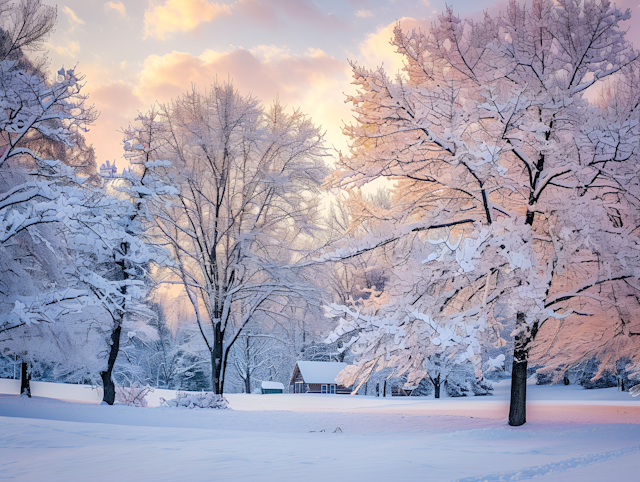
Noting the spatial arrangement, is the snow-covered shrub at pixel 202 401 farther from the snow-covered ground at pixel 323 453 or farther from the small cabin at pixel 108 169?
the small cabin at pixel 108 169

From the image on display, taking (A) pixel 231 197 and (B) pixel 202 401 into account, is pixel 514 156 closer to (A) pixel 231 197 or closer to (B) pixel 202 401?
(A) pixel 231 197

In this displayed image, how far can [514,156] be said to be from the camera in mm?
11375

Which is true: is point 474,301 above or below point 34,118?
below

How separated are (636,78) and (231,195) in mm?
13606

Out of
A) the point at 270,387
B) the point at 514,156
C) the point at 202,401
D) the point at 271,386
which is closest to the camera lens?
the point at 514,156

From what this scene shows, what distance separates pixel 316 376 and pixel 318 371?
0.64m

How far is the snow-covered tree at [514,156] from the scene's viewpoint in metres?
8.85

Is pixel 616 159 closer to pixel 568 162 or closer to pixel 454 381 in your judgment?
pixel 568 162

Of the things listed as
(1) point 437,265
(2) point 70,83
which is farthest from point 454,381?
(2) point 70,83

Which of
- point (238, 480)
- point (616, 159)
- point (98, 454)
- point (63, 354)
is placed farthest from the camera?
point (63, 354)

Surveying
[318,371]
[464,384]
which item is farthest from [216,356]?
[464,384]

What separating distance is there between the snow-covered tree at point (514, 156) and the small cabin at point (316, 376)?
29037 mm

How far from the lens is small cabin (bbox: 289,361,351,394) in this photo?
126 feet

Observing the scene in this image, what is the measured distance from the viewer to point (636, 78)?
1108cm
